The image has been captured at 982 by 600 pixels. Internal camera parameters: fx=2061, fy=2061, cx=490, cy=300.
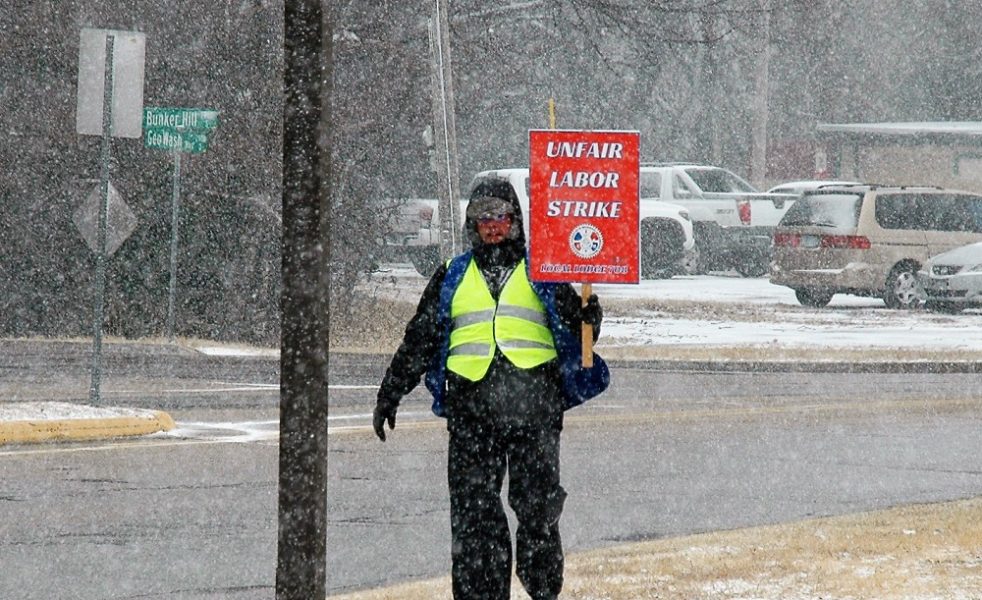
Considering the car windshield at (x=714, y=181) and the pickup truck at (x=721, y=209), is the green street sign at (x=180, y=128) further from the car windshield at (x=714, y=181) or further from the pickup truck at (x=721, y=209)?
the car windshield at (x=714, y=181)

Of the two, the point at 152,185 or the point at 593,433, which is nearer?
the point at 593,433

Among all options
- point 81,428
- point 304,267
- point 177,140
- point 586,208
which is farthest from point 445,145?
point 304,267

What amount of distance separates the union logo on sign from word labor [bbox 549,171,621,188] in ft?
0.56

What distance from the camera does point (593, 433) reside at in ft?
50.8

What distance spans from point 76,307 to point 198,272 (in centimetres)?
155

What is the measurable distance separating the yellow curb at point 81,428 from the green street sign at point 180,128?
723 cm

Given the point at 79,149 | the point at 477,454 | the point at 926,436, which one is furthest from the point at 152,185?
the point at 477,454

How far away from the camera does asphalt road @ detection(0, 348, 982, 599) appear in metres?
9.39

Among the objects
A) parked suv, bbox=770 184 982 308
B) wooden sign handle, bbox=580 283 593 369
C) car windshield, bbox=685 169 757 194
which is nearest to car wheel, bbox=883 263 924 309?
parked suv, bbox=770 184 982 308

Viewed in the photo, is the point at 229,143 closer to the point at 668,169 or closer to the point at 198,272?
the point at 198,272

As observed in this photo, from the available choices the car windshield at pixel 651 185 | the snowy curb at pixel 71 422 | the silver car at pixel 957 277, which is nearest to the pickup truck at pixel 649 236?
the car windshield at pixel 651 185

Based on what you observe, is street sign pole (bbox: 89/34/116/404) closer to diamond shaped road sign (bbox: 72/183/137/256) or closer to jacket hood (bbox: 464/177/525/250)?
diamond shaped road sign (bbox: 72/183/137/256)

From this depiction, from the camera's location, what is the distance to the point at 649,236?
35719 millimetres

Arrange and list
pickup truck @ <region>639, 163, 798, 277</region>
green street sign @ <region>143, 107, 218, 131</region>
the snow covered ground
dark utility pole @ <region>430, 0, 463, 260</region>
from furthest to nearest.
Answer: pickup truck @ <region>639, 163, 798, 277</region> < dark utility pole @ <region>430, 0, 463, 260</region> < the snow covered ground < green street sign @ <region>143, 107, 218, 131</region>
